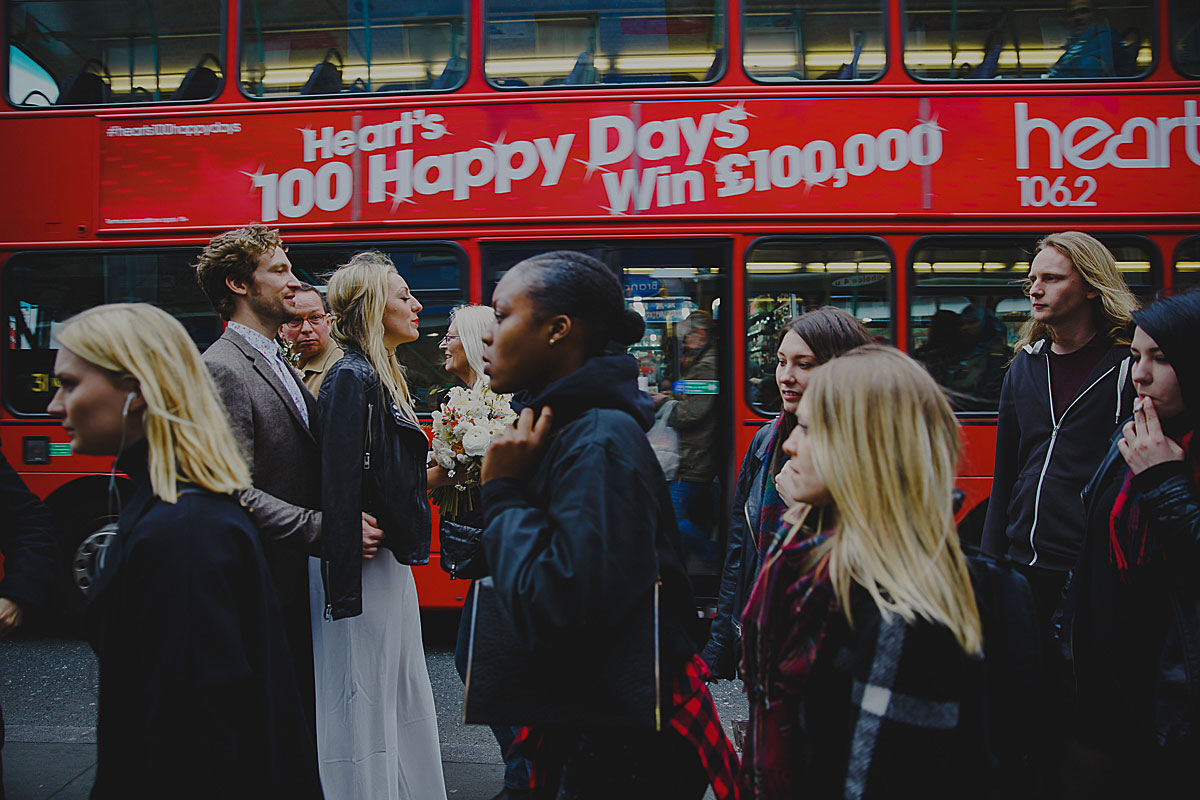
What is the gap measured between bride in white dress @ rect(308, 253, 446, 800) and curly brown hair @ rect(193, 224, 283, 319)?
293mm

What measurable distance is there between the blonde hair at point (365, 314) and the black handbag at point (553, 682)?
1630 mm

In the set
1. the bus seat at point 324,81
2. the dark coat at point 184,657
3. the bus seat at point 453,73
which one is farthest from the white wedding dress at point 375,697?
the bus seat at point 324,81

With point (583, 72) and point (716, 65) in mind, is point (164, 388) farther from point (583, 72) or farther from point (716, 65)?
point (716, 65)

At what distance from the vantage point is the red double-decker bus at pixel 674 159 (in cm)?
549

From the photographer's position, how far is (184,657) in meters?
1.62

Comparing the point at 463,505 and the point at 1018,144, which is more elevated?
the point at 1018,144

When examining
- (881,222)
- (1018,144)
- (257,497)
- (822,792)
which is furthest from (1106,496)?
(1018,144)

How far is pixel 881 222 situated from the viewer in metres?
5.54

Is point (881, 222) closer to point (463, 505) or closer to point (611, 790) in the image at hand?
point (463, 505)

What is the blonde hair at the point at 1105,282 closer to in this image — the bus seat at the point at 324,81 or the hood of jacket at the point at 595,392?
the hood of jacket at the point at 595,392

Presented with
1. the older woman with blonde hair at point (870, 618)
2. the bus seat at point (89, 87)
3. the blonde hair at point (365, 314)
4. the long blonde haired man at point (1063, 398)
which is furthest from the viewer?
the bus seat at point (89, 87)

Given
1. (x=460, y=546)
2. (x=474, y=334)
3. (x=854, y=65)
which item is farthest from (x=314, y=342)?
(x=854, y=65)

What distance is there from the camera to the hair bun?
6.09 ft

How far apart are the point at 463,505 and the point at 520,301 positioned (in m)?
1.85
